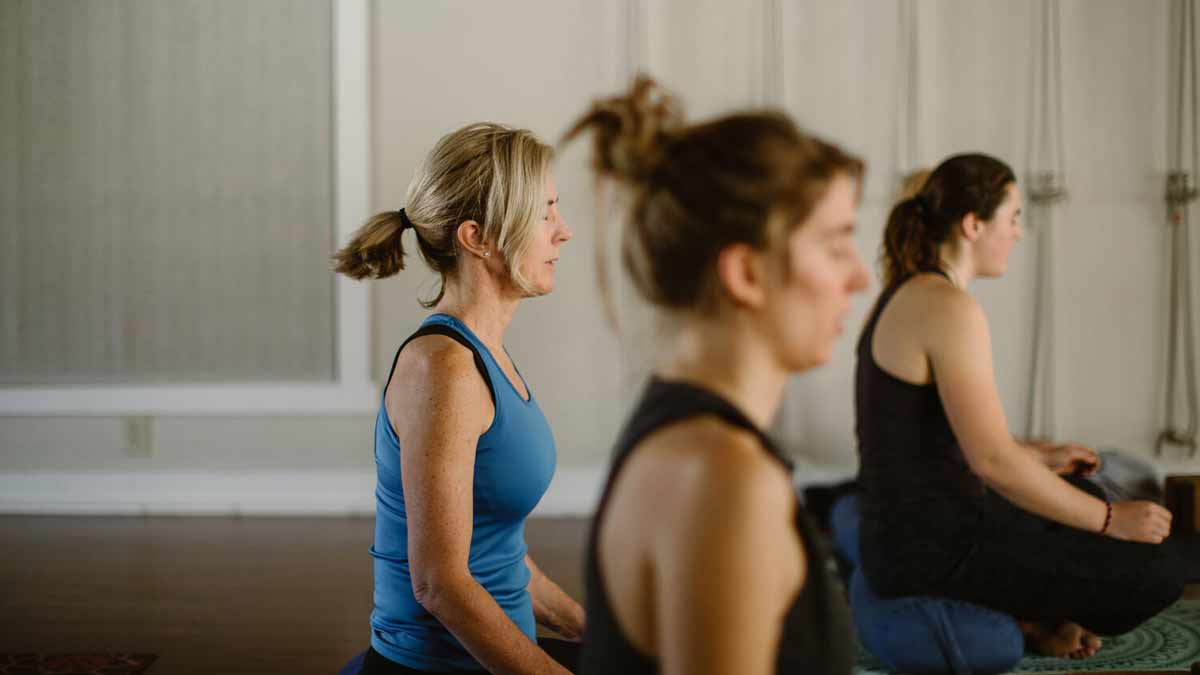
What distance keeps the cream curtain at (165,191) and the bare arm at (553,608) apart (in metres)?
2.90

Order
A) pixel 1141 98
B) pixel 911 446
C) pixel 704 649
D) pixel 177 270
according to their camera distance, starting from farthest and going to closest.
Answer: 1. pixel 177 270
2. pixel 1141 98
3. pixel 911 446
4. pixel 704 649

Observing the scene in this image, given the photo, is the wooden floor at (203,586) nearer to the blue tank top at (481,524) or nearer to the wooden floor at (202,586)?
the wooden floor at (202,586)

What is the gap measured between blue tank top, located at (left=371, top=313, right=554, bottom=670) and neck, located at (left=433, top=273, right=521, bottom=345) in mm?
54

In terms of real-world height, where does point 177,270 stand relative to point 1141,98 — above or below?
below

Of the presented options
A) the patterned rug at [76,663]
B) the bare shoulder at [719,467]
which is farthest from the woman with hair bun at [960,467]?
the patterned rug at [76,663]

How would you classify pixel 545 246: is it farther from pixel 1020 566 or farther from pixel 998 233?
pixel 1020 566

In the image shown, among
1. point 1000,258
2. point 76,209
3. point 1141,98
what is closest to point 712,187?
point 1000,258

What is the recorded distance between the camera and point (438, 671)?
132 cm

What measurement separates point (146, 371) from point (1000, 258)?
367cm

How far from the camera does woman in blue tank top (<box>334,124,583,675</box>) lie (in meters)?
1.25

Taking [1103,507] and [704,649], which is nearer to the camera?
[704,649]

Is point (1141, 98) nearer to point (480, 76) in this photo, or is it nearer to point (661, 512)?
point (480, 76)

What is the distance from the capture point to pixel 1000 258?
1940 millimetres

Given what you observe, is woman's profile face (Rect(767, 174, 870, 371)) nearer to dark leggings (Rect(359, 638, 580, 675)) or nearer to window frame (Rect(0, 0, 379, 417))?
dark leggings (Rect(359, 638, 580, 675))
